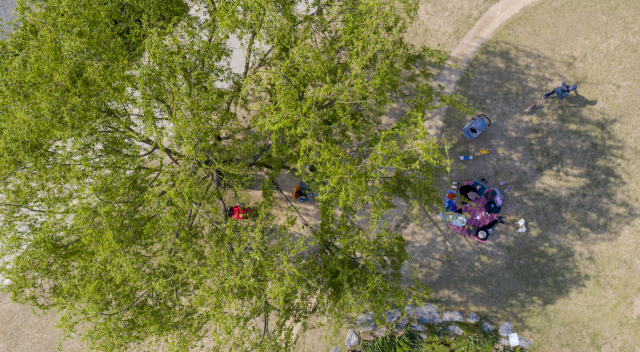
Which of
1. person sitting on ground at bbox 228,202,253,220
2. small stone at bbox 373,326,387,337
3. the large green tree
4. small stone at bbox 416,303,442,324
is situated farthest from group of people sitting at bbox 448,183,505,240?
person sitting on ground at bbox 228,202,253,220

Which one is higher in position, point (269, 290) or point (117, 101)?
point (117, 101)

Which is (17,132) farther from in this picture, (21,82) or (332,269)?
(332,269)

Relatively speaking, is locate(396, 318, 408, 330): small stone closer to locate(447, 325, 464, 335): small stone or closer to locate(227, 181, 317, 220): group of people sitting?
locate(447, 325, 464, 335): small stone

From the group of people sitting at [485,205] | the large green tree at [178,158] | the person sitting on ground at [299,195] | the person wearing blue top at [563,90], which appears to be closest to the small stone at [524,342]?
the group of people sitting at [485,205]

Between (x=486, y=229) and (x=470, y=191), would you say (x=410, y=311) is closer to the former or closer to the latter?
(x=486, y=229)

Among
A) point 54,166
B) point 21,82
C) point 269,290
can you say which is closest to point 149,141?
point 54,166

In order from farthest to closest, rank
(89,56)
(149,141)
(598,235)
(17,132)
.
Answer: (598,235) → (149,141) → (89,56) → (17,132)
